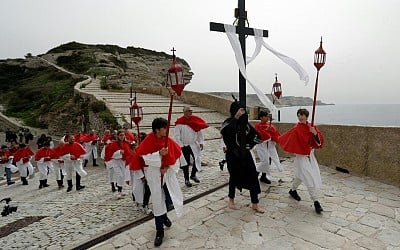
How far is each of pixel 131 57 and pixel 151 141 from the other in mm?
56910

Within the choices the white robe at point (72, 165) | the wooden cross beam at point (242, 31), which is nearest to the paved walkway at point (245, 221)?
the white robe at point (72, 165)

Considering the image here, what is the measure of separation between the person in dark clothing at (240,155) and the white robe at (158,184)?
1.14 m

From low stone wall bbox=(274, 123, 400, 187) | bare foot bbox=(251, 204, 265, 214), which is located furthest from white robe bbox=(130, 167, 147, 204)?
low stone wall bbox=(274, 123, 400, 187)

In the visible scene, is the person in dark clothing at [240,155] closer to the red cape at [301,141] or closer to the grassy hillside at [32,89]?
the red cape at [301,141]

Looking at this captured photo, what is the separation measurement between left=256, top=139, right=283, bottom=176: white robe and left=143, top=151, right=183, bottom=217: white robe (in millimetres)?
2678

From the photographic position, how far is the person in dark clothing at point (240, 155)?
465 centimetres

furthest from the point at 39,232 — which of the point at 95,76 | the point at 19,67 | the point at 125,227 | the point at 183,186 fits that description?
the point at 19,67

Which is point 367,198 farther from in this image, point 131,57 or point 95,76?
point 131,57

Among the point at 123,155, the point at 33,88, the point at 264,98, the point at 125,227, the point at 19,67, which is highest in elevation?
the point at 19,67

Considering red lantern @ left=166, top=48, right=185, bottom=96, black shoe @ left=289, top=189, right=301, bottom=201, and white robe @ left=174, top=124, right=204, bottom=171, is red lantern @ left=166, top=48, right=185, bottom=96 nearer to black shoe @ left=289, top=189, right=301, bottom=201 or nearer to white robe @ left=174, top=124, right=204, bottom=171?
black shoe @ left=289, top=189, right=301, bottom=201

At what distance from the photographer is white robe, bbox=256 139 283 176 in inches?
242

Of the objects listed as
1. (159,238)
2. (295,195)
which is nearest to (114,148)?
(159,238)

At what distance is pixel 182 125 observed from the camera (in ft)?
23.5

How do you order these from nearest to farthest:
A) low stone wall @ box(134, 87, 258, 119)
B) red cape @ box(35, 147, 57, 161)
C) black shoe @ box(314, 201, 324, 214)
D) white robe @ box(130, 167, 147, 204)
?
black shoe @ box(314, 201, 324, 214) → white robe @ box(130, 167, 147, 204) → red cape @ box(35, 147, 57, 161) → low stone wall @ box(134, 87, 258, 119)
